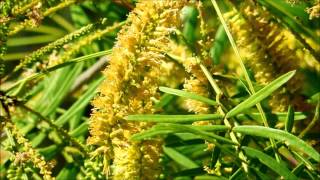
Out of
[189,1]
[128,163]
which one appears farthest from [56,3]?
[128,163]

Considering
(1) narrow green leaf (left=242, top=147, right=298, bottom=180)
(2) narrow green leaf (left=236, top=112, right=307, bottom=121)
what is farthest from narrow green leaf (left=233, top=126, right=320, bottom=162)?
(2) narrow green leaf (left=236, top=112, right=307, bottom=121)

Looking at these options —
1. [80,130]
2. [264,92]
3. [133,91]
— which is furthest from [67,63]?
→ [80,130]

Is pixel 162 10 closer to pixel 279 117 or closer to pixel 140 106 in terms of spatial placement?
pixel 140 106

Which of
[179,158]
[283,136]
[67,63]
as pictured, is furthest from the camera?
[179,158]

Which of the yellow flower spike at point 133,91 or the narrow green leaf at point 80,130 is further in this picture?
the narrow green leaf at point 80,130

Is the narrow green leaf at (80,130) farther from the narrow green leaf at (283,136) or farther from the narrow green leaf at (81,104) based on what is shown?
the narrow green leaf at (283,136)

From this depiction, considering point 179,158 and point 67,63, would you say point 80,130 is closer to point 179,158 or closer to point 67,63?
point 179,158

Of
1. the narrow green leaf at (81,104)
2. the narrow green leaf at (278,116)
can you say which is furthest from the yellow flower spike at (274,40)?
the narrow green leaf at (81,104)
